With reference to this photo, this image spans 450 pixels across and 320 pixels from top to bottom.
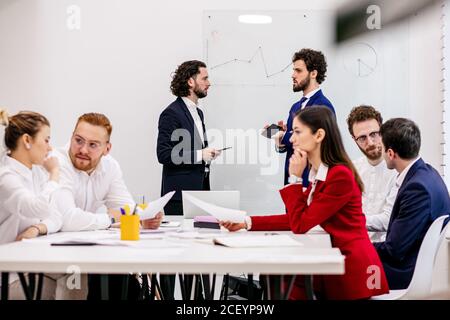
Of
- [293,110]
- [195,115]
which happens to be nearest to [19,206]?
[195,115]

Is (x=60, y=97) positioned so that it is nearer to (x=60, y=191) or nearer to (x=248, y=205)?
(x=248, y=205)

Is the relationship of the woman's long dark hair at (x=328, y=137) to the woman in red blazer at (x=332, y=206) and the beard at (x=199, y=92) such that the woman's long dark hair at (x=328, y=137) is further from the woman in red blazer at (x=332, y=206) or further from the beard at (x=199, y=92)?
the beard at (x=199, y=92)

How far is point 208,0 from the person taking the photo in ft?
16.0

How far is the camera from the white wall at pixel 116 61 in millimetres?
4812

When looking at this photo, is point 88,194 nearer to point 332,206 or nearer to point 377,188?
point 332,206

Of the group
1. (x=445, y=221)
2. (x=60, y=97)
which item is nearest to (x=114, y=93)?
(x=60, y=97)

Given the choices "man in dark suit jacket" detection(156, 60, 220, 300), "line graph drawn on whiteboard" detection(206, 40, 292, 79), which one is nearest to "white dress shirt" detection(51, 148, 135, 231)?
"man in dark suit jacket" detection(156, 60, 220, 300)

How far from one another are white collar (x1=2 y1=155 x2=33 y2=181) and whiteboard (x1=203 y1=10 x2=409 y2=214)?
2.38m

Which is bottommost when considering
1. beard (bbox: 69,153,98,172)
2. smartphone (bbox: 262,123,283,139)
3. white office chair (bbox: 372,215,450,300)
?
white office chair (bbox: 372,215,450,300)

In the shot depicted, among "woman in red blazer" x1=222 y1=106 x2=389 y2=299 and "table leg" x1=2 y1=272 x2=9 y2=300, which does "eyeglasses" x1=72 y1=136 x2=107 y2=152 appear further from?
"table leg" x1=2 y1=272 x2=9 y2=300

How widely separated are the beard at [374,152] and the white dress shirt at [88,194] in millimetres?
1425

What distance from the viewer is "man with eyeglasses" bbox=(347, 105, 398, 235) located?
3.08 m

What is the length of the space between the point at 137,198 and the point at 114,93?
2.77 feet

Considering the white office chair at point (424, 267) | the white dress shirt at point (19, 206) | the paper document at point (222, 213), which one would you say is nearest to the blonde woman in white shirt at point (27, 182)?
the white dress shirt at point (19, 206)
